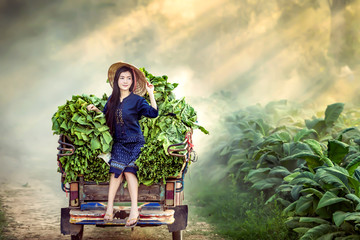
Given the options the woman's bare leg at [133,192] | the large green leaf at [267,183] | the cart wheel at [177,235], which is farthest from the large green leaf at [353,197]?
the woman's bare leg at [133,192]

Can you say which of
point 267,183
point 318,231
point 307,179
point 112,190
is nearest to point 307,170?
point 307,179

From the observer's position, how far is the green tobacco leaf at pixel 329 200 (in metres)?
5.06

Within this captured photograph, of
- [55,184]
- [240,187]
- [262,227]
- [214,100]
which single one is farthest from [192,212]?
[214,100]

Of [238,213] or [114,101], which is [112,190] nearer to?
[114,101]

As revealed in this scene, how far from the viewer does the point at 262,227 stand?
246 inches

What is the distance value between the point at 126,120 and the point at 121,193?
90cm

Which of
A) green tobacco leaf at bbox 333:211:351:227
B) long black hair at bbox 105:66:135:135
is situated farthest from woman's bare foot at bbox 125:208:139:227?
green tobacco leaf at bbox 333:211:351:227

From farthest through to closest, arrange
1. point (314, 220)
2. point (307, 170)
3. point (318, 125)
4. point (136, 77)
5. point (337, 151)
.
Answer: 1. point (318, 125)
2. point (307, 170)
3. point (337, 151)
4. point (136, 77)
5. point (314, 220)

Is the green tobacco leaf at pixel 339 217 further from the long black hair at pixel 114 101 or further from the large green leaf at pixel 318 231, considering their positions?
the long black hair at pixel 114 101

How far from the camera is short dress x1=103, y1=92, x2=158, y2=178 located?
5.36m

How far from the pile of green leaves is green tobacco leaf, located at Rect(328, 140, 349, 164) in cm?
298

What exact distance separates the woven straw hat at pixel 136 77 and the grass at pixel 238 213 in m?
2.54

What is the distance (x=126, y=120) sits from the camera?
217 inches

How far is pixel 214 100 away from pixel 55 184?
6.00 meters
